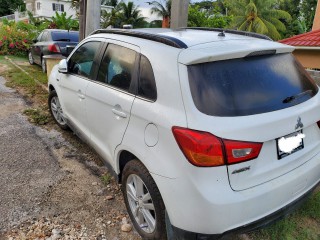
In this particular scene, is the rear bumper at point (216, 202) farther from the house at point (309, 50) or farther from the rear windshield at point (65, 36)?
the rear windshield at point (65, 36)

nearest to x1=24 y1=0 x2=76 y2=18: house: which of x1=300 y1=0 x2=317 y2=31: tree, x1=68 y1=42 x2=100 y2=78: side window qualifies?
x1=300 y1=0 x2=317 y2=31: tree

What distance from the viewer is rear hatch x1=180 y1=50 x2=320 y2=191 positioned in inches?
83.8

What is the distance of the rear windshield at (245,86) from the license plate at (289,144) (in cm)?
24

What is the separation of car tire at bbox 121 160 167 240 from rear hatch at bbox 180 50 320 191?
25.8 inches

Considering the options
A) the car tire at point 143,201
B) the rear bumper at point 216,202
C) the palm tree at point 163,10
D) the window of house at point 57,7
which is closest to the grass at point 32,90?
the car tire at point 143,201

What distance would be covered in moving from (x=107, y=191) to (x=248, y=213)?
1886mm

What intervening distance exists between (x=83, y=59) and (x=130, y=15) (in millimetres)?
32291

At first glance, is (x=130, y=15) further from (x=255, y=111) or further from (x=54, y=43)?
(x=255, y=111)

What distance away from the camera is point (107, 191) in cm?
360

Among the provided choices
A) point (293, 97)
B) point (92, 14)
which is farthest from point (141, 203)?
point (92, 14)

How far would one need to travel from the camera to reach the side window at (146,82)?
2.49 metres

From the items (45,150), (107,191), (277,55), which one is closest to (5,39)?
(45,150)

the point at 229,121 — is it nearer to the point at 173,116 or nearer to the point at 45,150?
the point at 173,116

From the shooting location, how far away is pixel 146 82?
8.52 feet
